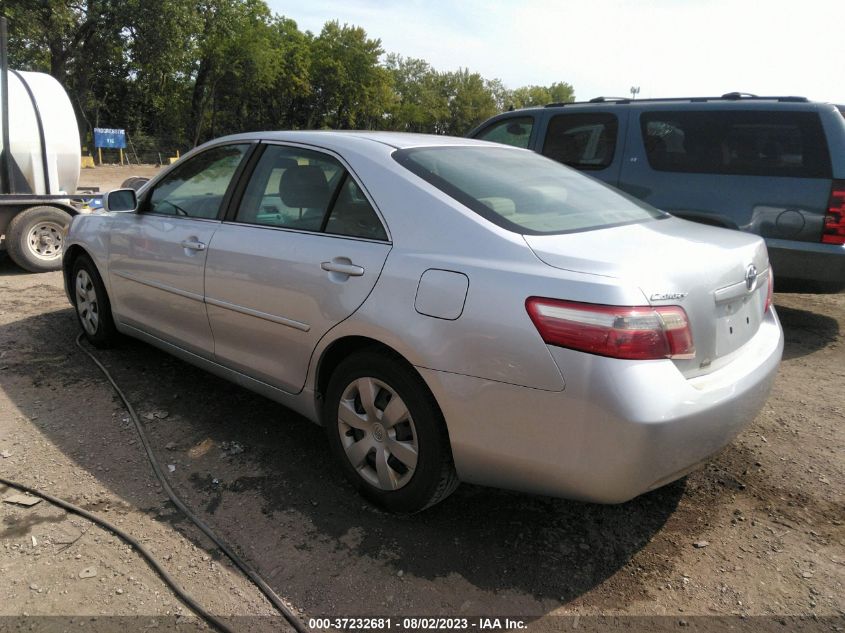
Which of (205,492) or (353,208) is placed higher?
(353,208)

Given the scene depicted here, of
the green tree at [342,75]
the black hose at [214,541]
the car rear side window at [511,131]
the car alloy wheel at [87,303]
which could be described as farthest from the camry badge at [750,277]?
the green tree at [342,75]

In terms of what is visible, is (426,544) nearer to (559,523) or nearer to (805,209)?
(559,523)

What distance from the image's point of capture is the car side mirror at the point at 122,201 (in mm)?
4258

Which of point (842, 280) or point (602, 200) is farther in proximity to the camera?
point (842, 280)

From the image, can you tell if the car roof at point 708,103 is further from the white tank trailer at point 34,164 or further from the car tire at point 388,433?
the white tank trailer at point 34,164

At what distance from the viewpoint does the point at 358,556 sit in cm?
262

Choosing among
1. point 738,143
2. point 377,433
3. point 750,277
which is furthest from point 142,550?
point 738,143

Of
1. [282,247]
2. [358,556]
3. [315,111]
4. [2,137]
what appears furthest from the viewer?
[315,111]

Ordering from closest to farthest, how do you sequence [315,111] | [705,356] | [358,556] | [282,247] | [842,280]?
[705,356] < [358,556] < [282,247] < [842,280] < [315,111]

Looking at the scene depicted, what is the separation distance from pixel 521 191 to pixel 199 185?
207 cm

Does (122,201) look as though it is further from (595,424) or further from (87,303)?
(595,424)

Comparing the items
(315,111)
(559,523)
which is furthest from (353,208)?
(315,111)

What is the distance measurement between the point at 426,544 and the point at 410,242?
49.2 inches

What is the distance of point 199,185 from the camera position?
3.96 metres
